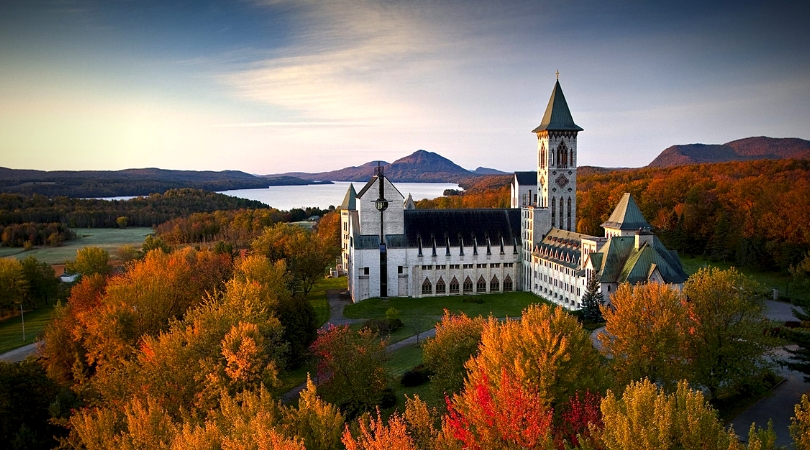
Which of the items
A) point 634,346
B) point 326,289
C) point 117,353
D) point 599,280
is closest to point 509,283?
point 599,280

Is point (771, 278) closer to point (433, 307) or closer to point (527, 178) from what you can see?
point (527, 178)

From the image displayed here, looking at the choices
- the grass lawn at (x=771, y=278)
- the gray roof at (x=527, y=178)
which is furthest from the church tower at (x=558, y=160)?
the grass lawn at (x=771, y=278)

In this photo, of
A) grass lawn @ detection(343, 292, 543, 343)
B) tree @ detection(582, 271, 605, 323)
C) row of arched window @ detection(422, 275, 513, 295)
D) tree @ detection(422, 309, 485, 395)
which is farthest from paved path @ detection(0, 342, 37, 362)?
tree @ detection(582, 271, 605, 323)

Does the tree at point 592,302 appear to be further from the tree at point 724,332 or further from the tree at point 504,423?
the tree at point 504,423

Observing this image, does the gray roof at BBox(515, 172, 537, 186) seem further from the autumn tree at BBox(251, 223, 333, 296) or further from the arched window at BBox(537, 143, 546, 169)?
the autumn tree at BBox(251, 223, 333, 296)

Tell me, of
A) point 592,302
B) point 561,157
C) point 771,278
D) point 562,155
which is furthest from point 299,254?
point 771,278

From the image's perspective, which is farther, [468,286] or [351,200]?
[351,200]
